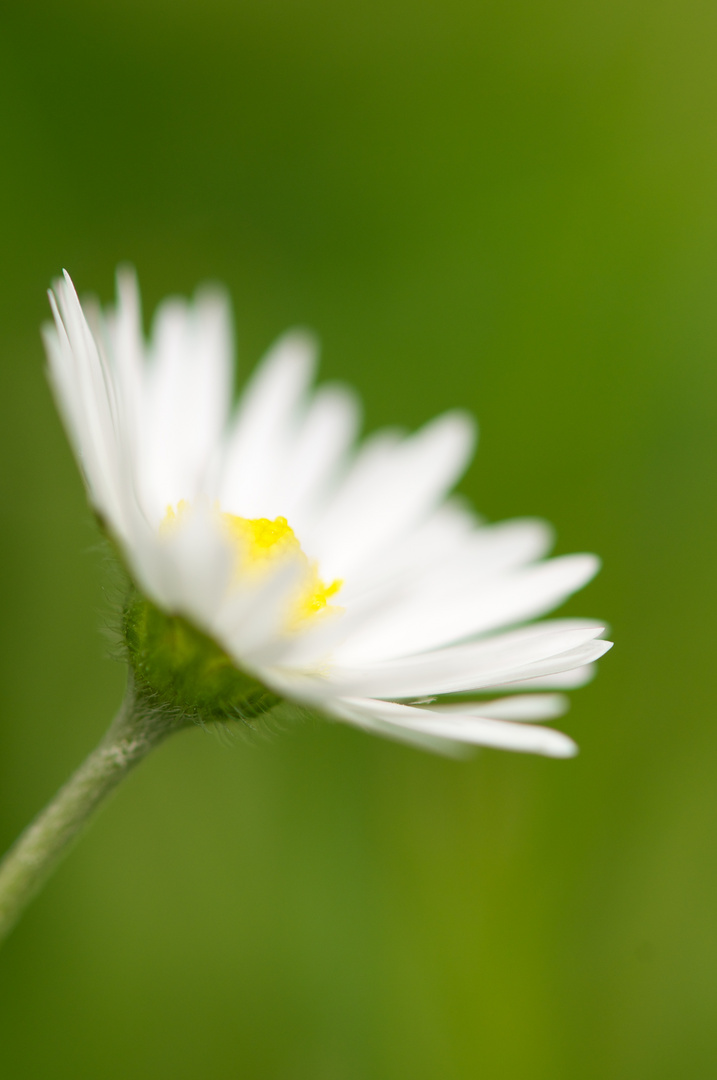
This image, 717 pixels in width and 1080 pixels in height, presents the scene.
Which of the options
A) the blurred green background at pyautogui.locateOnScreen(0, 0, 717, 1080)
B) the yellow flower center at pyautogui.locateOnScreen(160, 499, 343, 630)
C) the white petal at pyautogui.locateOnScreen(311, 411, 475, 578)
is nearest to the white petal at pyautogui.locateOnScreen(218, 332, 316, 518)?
the white petal at pyautogui.locateOnScreen(311, 411, 475, 578)

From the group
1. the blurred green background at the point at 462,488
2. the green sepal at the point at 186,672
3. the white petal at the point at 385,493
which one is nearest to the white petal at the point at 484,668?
the green sepal at the point at 186,672

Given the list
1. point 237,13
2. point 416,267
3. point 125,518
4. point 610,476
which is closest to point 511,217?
point 416,267

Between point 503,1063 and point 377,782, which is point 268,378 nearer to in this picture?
point 377,782

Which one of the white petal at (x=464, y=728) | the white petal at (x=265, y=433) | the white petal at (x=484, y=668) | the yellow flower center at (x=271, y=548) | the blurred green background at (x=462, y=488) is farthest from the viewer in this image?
the blurred green background at (x=462, y=488)

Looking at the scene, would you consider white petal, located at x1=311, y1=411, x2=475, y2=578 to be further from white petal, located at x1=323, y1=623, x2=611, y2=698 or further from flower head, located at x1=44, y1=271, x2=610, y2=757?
white petal, located at x1=323, y1=623, x2=611, y2=698

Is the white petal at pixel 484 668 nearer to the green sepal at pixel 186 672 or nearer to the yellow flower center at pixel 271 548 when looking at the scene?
the green sepal at pixel 186 672

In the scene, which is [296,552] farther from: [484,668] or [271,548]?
[484,668]
